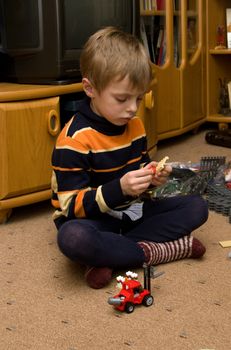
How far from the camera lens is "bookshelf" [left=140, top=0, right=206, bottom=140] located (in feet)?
8.64

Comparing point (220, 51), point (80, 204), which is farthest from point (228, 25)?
point (80, 204)

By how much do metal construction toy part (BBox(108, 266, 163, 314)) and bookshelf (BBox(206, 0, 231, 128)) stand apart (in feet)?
6.25

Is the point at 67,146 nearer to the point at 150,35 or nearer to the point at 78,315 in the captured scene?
the point at 78,315

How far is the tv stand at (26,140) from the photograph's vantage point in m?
1.71

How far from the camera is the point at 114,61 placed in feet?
4.32

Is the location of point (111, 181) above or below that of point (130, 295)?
above

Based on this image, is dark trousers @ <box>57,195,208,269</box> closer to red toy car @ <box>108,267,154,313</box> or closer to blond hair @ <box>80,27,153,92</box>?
red toy car @ <box>108,267,154,313</box>

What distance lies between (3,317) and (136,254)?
347 mm

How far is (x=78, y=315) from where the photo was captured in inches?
46.3

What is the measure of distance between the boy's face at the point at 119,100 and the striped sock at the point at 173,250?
12.4 inches

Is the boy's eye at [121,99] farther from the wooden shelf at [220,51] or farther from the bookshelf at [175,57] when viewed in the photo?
the wooden shelf at [220,51]

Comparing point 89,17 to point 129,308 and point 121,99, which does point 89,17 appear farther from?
point 129,308

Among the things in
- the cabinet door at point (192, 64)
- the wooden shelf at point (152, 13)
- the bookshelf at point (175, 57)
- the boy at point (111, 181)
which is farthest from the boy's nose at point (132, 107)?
the cabinet door at point (192, 64)

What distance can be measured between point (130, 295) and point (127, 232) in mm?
334
